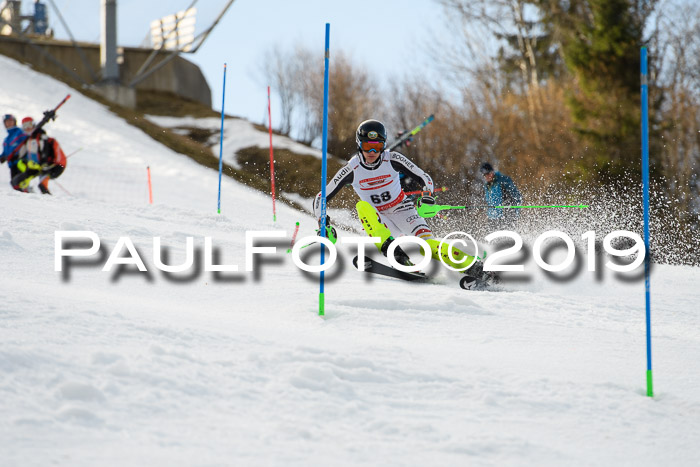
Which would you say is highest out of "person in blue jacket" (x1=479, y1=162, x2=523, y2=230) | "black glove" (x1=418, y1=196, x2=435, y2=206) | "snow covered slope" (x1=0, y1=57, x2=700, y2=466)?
"person in blue jacket" (x1=479, y1=162, x2=523, y2=230)

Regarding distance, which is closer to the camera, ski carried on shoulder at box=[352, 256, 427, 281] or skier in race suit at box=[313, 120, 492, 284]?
ski carried on shoulder at box=[352, 256, 427, 281]

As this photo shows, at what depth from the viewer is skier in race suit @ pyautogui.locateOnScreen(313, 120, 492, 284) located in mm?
6711

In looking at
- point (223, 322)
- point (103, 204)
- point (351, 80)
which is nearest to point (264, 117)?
point (351, 80)

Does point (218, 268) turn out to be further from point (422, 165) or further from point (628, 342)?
point (422, 165)

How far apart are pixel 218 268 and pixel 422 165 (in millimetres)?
22028

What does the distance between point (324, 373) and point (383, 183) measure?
12.7 ft

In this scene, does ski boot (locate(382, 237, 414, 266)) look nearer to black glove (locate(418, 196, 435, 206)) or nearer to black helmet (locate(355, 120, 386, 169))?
black glove (locate(418, 196, 435, 206))

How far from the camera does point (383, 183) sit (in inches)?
276

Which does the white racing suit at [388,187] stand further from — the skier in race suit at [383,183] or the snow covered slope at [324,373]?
the snow covered slope at [324,373]

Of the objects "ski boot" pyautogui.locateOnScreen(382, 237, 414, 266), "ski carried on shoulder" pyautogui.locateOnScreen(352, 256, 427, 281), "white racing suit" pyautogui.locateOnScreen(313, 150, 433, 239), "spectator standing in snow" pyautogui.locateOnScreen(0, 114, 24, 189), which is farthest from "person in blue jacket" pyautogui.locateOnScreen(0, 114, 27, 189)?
"ski boot" pyautogui.locateOnScreen(382, 237, 414, 266)

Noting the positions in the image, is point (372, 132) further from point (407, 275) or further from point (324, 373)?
point (324, 373)

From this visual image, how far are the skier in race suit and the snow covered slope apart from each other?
0.87 meters

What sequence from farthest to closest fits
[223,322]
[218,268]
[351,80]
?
[351,80] < [218,268] < [223,322]

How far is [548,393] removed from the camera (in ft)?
11.2
